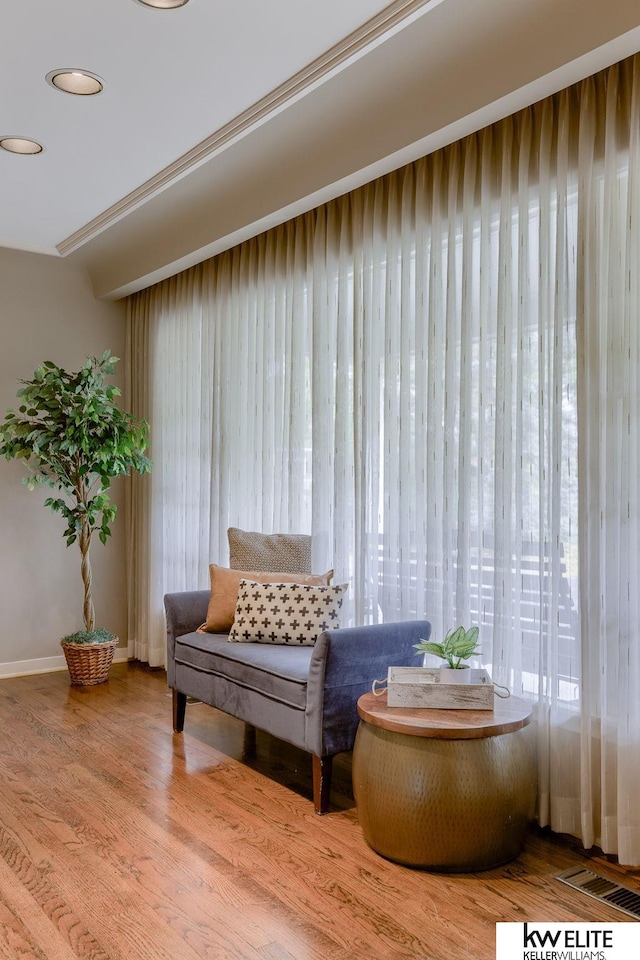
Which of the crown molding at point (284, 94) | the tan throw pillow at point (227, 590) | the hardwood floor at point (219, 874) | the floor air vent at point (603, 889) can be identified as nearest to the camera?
the hardwood floor at point (219, 874)

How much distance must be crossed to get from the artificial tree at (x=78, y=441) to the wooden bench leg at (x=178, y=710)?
3.98ft

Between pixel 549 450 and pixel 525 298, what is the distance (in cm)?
56

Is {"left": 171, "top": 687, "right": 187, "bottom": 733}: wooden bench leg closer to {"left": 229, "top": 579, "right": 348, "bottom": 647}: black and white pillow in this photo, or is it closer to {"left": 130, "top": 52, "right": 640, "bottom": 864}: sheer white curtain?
{"left": 229, "top": 579, "right": 348, "bottom": 647}: black and white pillow

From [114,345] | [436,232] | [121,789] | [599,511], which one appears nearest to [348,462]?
[436,232]

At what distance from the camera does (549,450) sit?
Answer: 282 centimetres

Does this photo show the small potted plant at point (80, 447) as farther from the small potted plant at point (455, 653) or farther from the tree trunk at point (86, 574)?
the small potted plant at point (455, 653)

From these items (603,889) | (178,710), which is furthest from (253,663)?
(603,889)

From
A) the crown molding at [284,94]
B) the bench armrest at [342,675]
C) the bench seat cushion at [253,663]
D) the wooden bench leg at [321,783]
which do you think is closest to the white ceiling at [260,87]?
the crown molding at [284,94]

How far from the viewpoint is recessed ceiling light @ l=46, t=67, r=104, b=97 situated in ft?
9.67

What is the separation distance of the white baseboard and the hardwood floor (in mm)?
1599

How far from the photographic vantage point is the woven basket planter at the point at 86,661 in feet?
15.8

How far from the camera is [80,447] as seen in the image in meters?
4.77

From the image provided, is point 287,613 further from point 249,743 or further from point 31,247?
point 31,247

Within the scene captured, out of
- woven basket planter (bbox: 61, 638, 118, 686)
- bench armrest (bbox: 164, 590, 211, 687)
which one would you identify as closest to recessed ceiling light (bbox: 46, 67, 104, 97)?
bench armrest (bbox: 164, 590, 211, 687)
